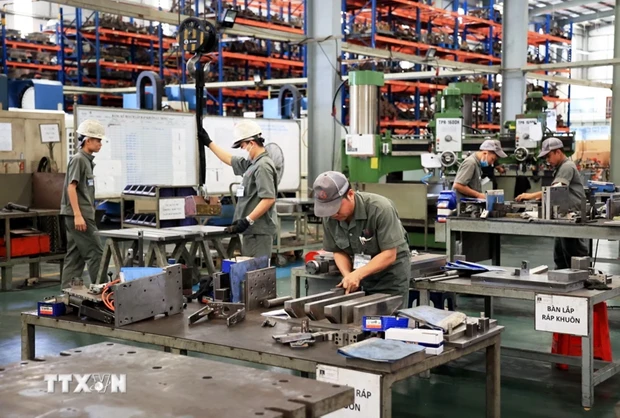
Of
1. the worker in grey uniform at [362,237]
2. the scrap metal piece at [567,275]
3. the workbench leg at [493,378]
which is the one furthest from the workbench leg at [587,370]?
the worker in grey uniform at [362,237]

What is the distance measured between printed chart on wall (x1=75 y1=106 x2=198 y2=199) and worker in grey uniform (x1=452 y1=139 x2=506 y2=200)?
3.71 meters

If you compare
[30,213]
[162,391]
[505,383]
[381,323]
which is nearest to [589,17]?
[30,213]

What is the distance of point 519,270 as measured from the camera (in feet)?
13.9

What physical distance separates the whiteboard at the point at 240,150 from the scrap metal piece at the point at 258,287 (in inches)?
232

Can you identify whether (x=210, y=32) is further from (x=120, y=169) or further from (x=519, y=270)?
(x=120, y=169)

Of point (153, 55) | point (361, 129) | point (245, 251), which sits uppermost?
point (153, 55)

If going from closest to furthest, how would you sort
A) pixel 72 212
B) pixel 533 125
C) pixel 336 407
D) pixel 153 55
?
1. pixel 336 407
2. pixel 72 212
3. pixel 533 125
4. pixel 153 55

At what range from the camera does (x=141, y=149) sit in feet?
28.7

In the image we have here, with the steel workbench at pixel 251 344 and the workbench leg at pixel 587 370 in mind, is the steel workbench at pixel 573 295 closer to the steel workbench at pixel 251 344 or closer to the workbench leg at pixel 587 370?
the workbench leg at pixel 587 370

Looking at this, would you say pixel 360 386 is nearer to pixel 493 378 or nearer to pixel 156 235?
pixel 493 378

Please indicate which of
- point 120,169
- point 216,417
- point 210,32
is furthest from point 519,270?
point 120,169

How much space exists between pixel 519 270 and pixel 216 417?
2916 millimetres

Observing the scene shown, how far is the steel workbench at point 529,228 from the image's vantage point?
17.0 ft

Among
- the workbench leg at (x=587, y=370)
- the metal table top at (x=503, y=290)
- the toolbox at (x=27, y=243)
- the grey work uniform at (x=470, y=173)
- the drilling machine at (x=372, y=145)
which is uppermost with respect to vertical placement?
the drilling machine at (x=372, y=145)
